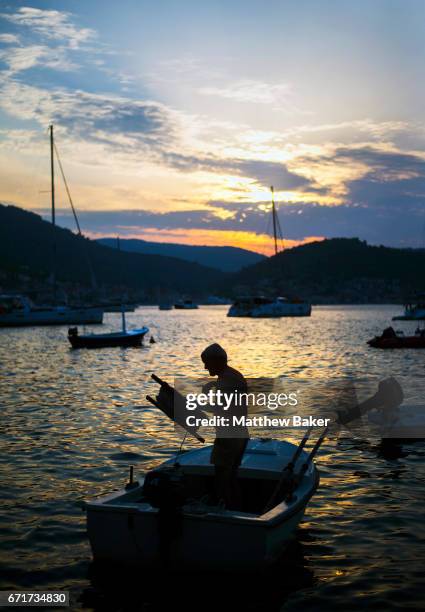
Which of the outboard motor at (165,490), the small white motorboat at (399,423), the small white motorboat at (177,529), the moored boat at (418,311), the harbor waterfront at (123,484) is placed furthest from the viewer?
the moored boat at (418,311)

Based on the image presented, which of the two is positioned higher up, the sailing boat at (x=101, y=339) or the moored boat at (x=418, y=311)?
the moored boat at (x=418, y=311)

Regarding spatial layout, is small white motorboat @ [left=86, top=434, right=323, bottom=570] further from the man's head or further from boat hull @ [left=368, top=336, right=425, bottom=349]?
boat hull @ [left=368, top=336, right=425, bottom=349]

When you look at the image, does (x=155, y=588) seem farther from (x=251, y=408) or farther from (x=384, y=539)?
(x=251, y=408)

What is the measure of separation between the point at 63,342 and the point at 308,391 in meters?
36.9

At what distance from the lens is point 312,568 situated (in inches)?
331

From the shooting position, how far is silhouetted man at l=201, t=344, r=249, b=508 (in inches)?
322

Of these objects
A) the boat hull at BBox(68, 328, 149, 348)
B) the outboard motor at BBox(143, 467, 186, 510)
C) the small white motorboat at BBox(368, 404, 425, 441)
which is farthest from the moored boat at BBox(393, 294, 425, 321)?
the outboard motor at BBox(143, 467, 186, 510)

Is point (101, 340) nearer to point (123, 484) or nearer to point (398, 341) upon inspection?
point (398, 341)

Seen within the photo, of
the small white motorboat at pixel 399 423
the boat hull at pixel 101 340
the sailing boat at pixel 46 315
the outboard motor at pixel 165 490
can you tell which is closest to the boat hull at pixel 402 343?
the boat hull at pixel 101 340

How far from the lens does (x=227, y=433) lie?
842 centimetres

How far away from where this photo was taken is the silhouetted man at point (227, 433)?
322 inches

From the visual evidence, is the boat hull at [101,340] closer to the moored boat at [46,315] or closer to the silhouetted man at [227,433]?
the moored boat at [46,315]

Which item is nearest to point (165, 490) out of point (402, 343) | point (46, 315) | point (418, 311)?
point (402, 343)

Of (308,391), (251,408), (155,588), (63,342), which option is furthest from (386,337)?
(155,588)
